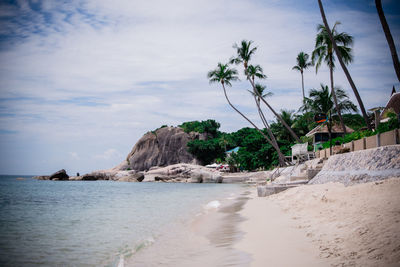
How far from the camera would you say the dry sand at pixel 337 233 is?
389 centimetres

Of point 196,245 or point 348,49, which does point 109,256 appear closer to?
point 196,245

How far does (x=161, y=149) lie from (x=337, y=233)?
220ft

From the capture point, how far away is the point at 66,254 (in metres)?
6.55

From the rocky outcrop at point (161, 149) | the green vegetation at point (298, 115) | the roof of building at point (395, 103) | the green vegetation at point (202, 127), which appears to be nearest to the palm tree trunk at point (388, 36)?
the green vegetation at point (298, 115)

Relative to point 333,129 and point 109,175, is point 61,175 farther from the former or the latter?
point 333,129

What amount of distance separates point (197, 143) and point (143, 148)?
643 inches

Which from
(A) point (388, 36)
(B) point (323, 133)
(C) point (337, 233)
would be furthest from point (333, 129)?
(C) point (337, 233)

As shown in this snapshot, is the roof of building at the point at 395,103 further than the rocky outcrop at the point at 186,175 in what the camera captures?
No

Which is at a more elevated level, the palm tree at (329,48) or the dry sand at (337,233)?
the palm tree at (329,48)

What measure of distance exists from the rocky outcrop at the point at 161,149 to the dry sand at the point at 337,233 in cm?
6021

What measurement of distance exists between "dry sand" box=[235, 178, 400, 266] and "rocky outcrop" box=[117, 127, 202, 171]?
2370 inches

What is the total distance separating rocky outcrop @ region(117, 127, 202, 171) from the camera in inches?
2746

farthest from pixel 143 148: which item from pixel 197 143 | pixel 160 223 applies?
pixel 160 223

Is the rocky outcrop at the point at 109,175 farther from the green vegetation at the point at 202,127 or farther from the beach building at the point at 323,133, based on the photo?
the beach building at the point at 323,133
